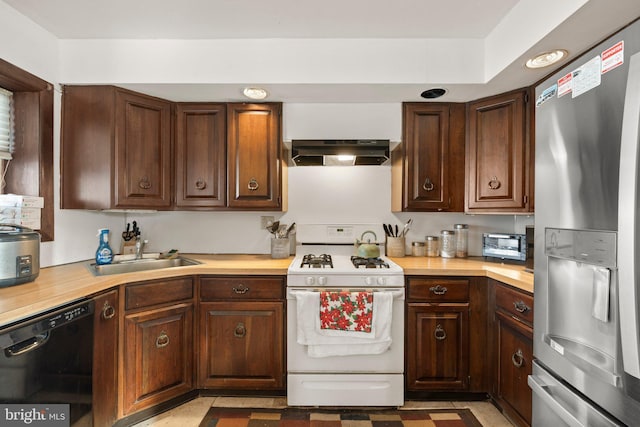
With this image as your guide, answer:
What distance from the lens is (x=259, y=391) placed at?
2.01m

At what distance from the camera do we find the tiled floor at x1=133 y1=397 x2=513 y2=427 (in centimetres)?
180

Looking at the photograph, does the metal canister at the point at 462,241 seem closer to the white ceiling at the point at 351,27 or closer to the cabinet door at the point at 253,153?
the white ceiling at the point at 351,27

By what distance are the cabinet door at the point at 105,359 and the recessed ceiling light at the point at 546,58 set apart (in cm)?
260

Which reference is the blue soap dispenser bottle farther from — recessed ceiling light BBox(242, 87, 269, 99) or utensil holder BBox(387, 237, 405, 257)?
utensil holder BBox(387, 237, 405, 257)

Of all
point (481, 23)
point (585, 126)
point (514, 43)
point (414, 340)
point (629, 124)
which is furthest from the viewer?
point (414, 340)

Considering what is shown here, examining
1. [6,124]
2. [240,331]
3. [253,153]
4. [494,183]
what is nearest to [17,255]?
[6,124]

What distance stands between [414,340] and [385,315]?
0.95ft

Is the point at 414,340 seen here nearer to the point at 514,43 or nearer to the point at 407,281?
the point at 407,281

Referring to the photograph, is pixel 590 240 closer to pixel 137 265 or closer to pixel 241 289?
pixel 241 289

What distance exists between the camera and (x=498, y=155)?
2094 millimetres

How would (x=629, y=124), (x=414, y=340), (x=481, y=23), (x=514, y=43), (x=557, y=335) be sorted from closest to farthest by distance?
(x=629, y=124) < (x=557, y=335) < (x=514, y=43) < (x=481, y=23) < (x=414, y=340)

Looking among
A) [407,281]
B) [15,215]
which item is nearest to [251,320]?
[407,281]

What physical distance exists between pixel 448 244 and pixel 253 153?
1662 mm

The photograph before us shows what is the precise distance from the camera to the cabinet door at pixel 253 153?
2264 mm
